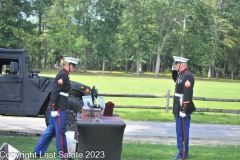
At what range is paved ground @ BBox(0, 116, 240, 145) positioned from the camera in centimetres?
984

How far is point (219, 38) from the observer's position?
258ft

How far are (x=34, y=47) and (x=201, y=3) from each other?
115ft

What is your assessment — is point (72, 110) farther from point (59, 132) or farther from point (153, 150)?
point (59, 132)

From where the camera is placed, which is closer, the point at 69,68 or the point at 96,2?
the point at 69,68

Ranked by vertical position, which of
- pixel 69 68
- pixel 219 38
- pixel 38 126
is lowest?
pixel 38 126

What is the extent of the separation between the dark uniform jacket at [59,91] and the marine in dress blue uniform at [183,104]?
2289mm

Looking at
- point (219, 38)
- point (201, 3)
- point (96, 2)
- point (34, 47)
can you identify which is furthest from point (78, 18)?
point (219, 38)

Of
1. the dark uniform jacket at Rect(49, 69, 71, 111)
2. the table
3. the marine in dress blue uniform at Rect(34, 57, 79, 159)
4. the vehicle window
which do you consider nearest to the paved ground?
the vehicle window

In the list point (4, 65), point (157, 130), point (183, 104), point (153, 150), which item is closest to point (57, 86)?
point (183, 104)

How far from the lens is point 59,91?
6.63 meters

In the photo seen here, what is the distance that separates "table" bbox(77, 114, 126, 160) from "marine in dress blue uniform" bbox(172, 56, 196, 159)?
2.10m

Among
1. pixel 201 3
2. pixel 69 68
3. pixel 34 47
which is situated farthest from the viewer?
pixel 34 47

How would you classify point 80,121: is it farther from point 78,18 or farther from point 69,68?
point 78,18

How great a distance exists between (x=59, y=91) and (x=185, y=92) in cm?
247
